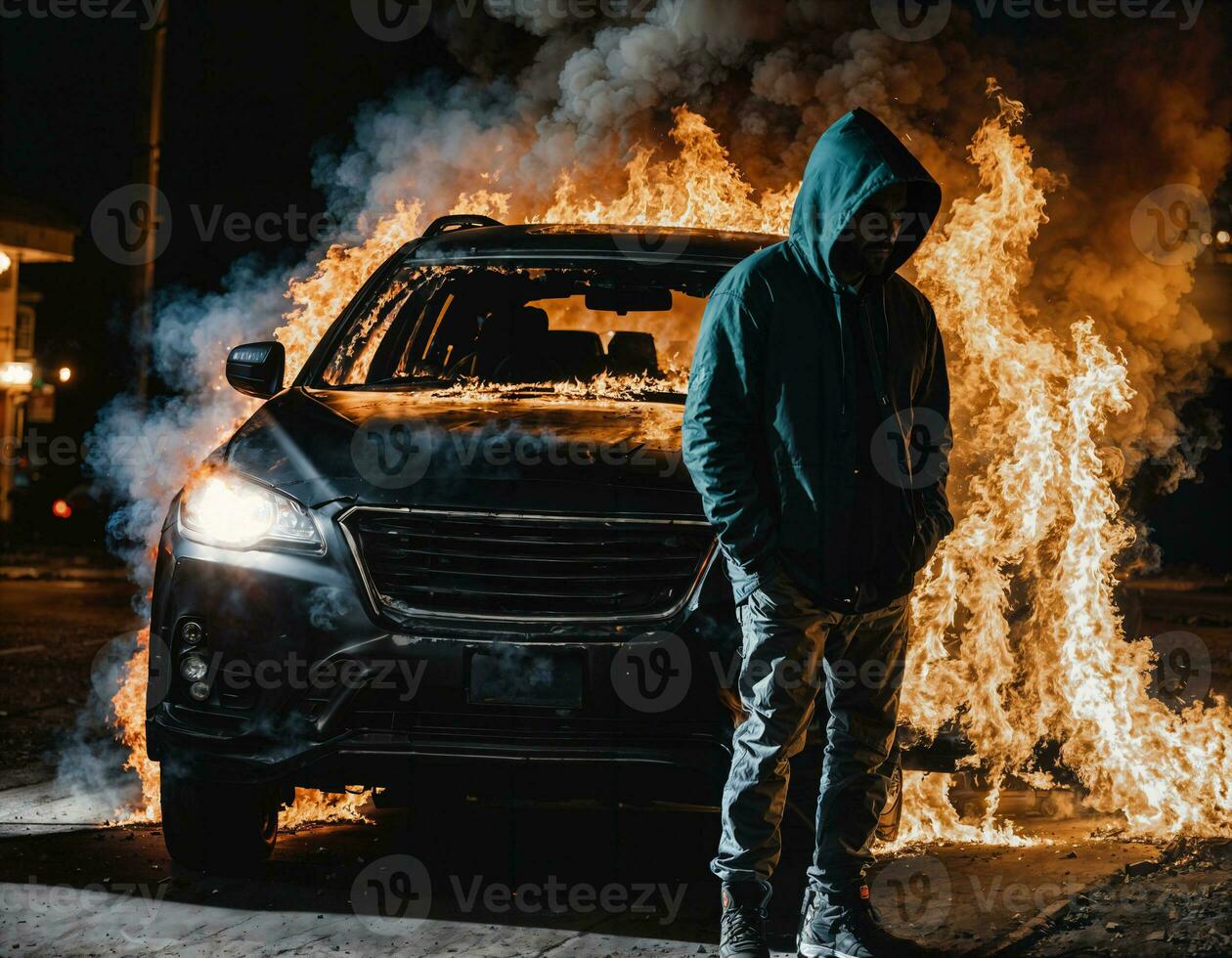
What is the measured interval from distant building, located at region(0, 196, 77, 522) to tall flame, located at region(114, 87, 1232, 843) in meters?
25.4

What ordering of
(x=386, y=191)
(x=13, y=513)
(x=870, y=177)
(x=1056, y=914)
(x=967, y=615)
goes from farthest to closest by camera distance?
(x=13, y=513)
(x=386, y=191)
(x=967, y=615)
(x=1056, y=914)
(x=870, y=177)

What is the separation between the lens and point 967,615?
18.9 feet

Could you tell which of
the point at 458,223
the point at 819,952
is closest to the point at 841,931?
the point at 819,952

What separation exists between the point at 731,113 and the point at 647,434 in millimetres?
7971

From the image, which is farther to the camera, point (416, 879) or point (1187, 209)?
point (1187, 209)

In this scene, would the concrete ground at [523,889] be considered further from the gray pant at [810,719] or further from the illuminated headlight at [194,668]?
the illuminated headlight at [194,668]

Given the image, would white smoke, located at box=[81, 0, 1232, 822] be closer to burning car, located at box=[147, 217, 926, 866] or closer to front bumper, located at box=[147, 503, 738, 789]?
burning car, located at box=[147, 217, 926, 866]

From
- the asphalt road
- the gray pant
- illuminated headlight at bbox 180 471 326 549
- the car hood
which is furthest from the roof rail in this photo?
the gray pant

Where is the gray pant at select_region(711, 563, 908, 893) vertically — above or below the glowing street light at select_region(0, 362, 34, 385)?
below

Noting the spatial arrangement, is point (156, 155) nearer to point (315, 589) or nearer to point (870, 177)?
point (315, 589)

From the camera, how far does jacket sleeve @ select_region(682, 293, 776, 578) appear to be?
379cm

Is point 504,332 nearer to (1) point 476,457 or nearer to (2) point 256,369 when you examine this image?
(2) point 256,369

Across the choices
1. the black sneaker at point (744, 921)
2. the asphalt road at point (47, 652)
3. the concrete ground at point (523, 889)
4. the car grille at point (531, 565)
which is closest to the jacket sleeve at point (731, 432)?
the car grille at point (531, 565)

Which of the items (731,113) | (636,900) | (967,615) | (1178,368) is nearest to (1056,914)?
(636,900)
